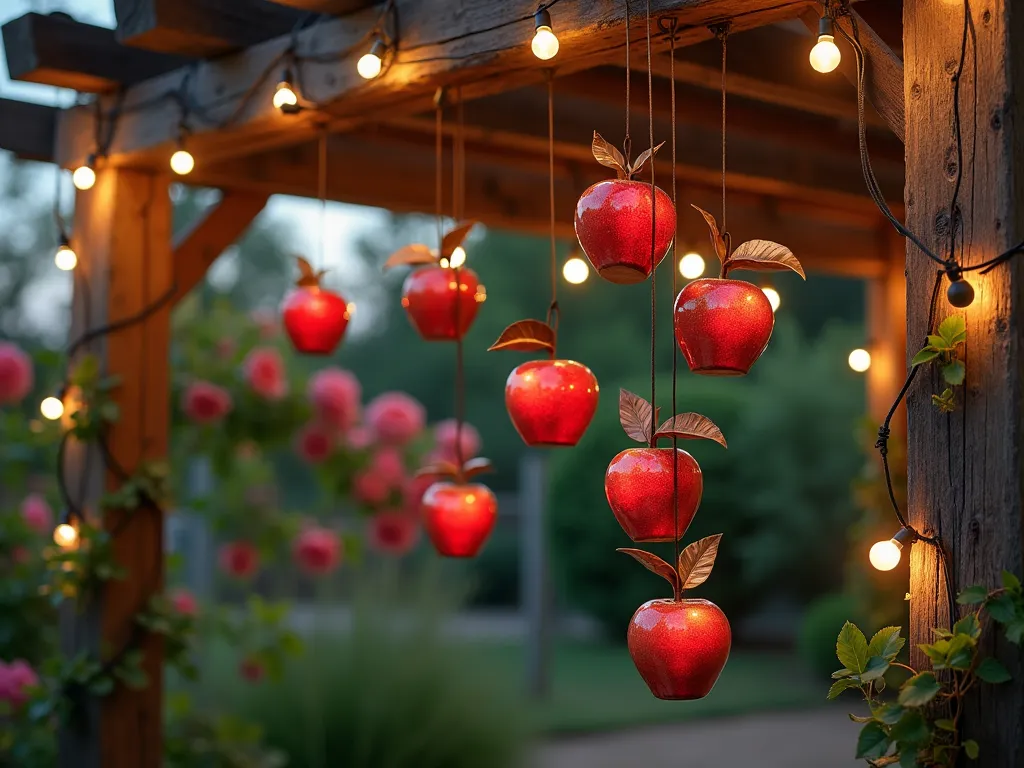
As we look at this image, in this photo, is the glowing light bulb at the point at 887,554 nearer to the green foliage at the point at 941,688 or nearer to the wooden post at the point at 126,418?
the green foliage at the point at 941,688

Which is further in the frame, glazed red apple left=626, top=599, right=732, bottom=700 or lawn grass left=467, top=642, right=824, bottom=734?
lawn grass left=467, top=642, right=824, bottom=734

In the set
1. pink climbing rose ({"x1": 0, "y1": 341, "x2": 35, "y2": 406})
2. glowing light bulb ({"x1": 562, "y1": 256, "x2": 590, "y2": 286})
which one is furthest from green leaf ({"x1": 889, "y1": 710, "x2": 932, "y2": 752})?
pink climbing rose ({"x1": 0, "y1": 341, "x2": 35, "y2": 406})

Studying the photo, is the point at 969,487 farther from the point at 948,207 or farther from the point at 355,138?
the point at 355,138

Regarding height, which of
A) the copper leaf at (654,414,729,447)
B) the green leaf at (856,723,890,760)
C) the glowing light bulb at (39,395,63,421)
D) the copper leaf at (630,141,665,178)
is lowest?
the green leaf at (856,723,890,760)

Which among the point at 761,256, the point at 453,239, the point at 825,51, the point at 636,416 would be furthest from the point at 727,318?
the point at 453,239

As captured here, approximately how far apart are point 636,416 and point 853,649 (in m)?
0.50

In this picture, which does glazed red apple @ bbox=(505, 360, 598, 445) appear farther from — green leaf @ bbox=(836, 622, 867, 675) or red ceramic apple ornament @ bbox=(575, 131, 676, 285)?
green leaf @ bbox=(836, 622, 867, 675)

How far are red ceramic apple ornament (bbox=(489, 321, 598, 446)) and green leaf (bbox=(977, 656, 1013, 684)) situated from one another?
2.71 ft

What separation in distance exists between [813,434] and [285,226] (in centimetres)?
1152

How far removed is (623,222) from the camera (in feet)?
6.61

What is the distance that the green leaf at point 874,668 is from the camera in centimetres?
175

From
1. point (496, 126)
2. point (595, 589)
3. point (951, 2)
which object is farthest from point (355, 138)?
point (595, 589)

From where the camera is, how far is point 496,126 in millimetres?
3674

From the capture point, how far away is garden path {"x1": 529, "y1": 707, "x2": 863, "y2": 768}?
5.49m
